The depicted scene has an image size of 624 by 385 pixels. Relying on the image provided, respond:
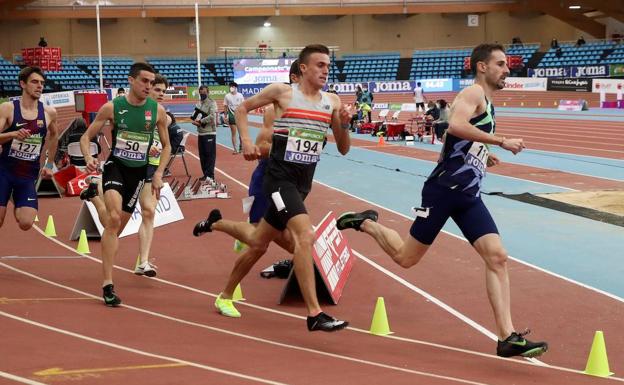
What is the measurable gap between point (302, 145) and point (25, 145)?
11.7 ft

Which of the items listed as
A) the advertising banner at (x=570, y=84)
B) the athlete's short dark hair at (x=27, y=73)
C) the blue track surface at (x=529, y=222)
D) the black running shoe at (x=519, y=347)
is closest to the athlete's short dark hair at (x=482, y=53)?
the black running shoe at (x=519, y=347)

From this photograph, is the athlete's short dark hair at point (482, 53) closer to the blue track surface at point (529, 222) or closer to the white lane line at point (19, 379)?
the blue track surface at point (529, 222)

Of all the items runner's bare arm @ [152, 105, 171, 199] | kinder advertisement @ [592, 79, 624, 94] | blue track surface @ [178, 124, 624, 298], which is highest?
kinder advertisement @ [592, 79, 624, 94]

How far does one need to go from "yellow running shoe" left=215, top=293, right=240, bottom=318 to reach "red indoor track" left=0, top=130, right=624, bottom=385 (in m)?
0.07

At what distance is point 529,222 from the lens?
11703mm

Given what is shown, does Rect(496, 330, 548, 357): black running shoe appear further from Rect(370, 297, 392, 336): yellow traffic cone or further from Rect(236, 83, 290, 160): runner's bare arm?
Rect(236, 83, 290, 160): runner's bare arm

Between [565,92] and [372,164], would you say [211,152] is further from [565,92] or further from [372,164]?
[565,92]

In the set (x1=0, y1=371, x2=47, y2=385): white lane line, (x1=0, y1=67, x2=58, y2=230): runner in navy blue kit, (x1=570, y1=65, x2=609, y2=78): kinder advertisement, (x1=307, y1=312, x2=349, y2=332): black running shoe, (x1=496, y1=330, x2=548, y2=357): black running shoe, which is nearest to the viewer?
(x1=0, y1=371, x2=47, y2=385): white lane line

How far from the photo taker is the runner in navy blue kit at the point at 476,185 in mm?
5680

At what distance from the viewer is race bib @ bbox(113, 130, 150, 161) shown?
7.70 m

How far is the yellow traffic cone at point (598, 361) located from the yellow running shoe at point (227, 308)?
2.71 metres

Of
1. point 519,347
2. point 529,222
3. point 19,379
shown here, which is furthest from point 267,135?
point 529,222

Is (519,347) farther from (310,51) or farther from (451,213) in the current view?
(310,51)

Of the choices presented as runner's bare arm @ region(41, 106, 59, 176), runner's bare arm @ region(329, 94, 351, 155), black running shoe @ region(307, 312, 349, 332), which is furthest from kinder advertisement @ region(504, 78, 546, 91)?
black running shoe @ region(307, 312, 349, 332)
